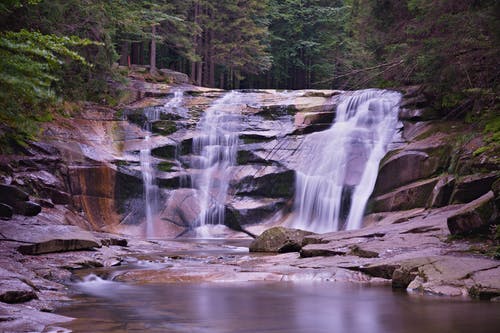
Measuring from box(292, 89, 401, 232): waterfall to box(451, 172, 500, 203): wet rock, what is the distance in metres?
4.86

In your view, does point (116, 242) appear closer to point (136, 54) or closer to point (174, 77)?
point (174, 77)

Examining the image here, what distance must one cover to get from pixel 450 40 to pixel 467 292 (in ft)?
23.3

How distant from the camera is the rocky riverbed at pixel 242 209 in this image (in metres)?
9.56

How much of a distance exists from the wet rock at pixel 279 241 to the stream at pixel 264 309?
440 centimetres

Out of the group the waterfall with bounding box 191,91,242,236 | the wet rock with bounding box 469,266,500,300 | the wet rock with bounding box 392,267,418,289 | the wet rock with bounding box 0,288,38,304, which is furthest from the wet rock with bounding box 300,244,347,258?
the waterfall with bounding box 191,91,242,236

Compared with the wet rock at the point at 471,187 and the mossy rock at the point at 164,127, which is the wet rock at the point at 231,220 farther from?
the wet rock at the point at 471,187

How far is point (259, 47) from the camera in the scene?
36.9 metres

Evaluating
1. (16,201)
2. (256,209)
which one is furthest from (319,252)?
(256,209)

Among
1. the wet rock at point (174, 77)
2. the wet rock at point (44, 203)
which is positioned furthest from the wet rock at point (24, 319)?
the wet rock at point (174, 77)

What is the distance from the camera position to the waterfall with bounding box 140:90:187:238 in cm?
2127

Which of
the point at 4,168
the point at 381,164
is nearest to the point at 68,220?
the point at 4,168

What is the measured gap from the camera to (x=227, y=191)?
22.2 m

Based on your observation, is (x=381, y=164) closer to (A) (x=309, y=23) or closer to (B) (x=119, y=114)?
(B) (x=119, y=114)

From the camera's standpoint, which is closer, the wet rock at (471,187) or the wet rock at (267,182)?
the wet rock at (471,187)
